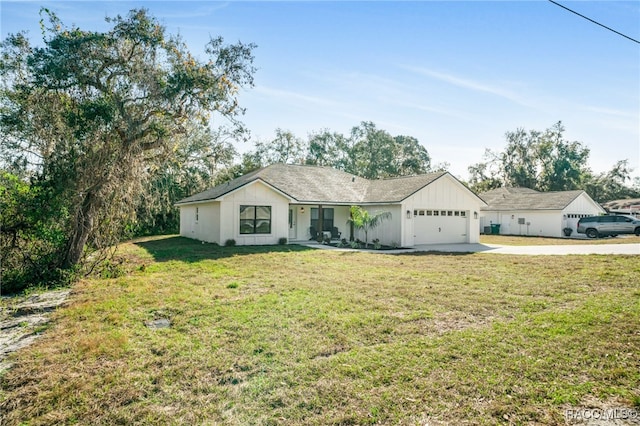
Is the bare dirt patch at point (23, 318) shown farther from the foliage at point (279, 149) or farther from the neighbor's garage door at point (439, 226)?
the foliage at point (279, 149)

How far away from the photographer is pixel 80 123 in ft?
32.2

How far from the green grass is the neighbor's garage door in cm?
1109

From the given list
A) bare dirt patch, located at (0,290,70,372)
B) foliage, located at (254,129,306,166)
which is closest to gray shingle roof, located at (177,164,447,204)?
bare dirt patch, located at (0,290,70,372)

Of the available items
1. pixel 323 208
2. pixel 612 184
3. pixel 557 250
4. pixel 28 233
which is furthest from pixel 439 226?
pixel 612 184

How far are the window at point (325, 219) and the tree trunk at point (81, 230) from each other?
13.0m

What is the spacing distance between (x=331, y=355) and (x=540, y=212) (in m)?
29.3

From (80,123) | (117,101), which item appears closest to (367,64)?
(117,101)

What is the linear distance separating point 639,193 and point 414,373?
66.9 meters

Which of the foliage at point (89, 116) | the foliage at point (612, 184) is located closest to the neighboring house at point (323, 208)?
the foliage at point (89, 116)

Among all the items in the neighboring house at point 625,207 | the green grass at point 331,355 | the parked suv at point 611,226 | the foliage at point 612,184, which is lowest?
the green grass at point 331,355

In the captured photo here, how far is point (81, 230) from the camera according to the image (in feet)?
32.3

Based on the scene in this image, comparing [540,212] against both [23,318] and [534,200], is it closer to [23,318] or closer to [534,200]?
[534,200]

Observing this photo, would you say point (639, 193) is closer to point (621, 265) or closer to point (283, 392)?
point (621, 265)

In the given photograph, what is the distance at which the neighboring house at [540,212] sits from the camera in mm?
27344
